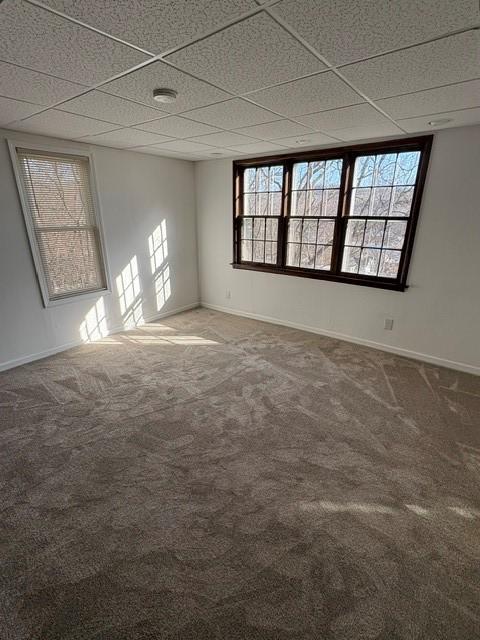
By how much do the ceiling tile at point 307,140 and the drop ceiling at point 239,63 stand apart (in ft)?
1.43

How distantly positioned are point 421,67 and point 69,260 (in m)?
3.71

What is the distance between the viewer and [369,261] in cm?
374

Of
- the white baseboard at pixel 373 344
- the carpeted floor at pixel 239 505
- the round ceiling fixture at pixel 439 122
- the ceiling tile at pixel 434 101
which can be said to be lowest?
the carpeted floor at pixel 239 505

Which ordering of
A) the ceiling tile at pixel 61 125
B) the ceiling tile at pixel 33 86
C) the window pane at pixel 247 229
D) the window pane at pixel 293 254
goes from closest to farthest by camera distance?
the ceiling tile at pixel 33 86
the ceiling tile at pixel 61 125
the window pane at pixel 293 254
the window pane at pixel 247 229

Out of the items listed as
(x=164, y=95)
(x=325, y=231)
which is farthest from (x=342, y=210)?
(x=164, y=95)

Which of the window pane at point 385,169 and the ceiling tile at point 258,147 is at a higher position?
the ceiling tile at point 258,147

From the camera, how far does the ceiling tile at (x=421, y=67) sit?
4.61 feet

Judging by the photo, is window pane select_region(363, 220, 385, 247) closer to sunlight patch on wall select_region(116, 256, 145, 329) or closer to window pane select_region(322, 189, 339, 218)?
window pane select_region(322, 189, 339, 218)

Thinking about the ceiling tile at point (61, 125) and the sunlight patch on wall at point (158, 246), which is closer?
the ceiling tile at point (61, 125)

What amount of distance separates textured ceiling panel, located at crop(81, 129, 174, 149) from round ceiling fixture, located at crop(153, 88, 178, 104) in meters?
1.04

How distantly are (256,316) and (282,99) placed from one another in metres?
3.22

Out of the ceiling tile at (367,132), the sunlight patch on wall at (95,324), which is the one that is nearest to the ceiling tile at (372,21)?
the ceiling tile at (367,132)

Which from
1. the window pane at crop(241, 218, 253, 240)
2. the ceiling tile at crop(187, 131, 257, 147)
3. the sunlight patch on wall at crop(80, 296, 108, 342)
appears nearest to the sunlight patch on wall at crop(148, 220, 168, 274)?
the sunlight patch on wall at crop(80, 296, 108, 342)

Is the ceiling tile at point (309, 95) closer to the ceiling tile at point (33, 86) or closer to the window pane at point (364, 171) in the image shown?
the ceiling tile at point (33, 86)
